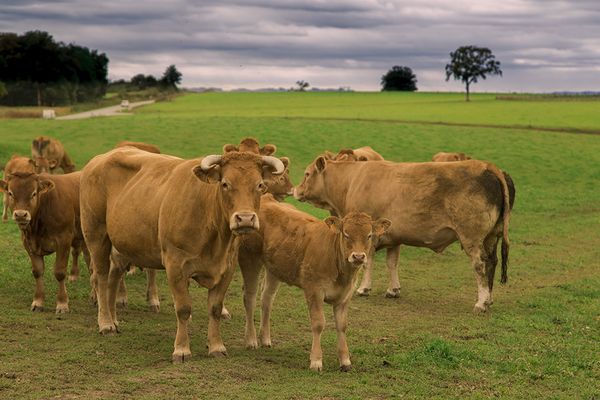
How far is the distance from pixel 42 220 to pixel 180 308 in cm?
344

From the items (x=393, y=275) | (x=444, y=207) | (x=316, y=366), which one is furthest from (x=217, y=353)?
(x=444, y=207)

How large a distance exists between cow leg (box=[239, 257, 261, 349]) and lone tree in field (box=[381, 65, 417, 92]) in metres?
138

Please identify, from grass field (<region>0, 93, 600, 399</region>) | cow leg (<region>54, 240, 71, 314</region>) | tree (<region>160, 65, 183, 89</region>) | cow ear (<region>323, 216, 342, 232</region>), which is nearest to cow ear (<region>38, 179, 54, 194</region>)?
cow leg (<region>54, 240, 71, 314</region>)

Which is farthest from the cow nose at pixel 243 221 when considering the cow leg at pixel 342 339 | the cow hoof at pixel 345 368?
the cow hoof at pixel 345 368

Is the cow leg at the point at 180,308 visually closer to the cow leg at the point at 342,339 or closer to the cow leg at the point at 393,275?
the cow leg at the point at 342,339

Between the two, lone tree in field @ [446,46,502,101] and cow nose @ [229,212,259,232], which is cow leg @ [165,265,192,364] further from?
lone tree in field @ [446,46,502,101]

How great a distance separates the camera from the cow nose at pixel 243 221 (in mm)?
7641

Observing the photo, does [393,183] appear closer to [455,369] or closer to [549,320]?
[549,320]

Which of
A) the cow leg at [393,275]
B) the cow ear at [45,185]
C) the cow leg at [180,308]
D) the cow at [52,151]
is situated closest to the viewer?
the cow leg at [180,308]

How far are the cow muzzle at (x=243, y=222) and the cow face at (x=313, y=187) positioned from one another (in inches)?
266

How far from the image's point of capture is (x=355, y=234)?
852 centimetres

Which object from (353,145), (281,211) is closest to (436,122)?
(353,145)

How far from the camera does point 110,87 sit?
12950 cm

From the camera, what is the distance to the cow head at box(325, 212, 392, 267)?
27.2ft
